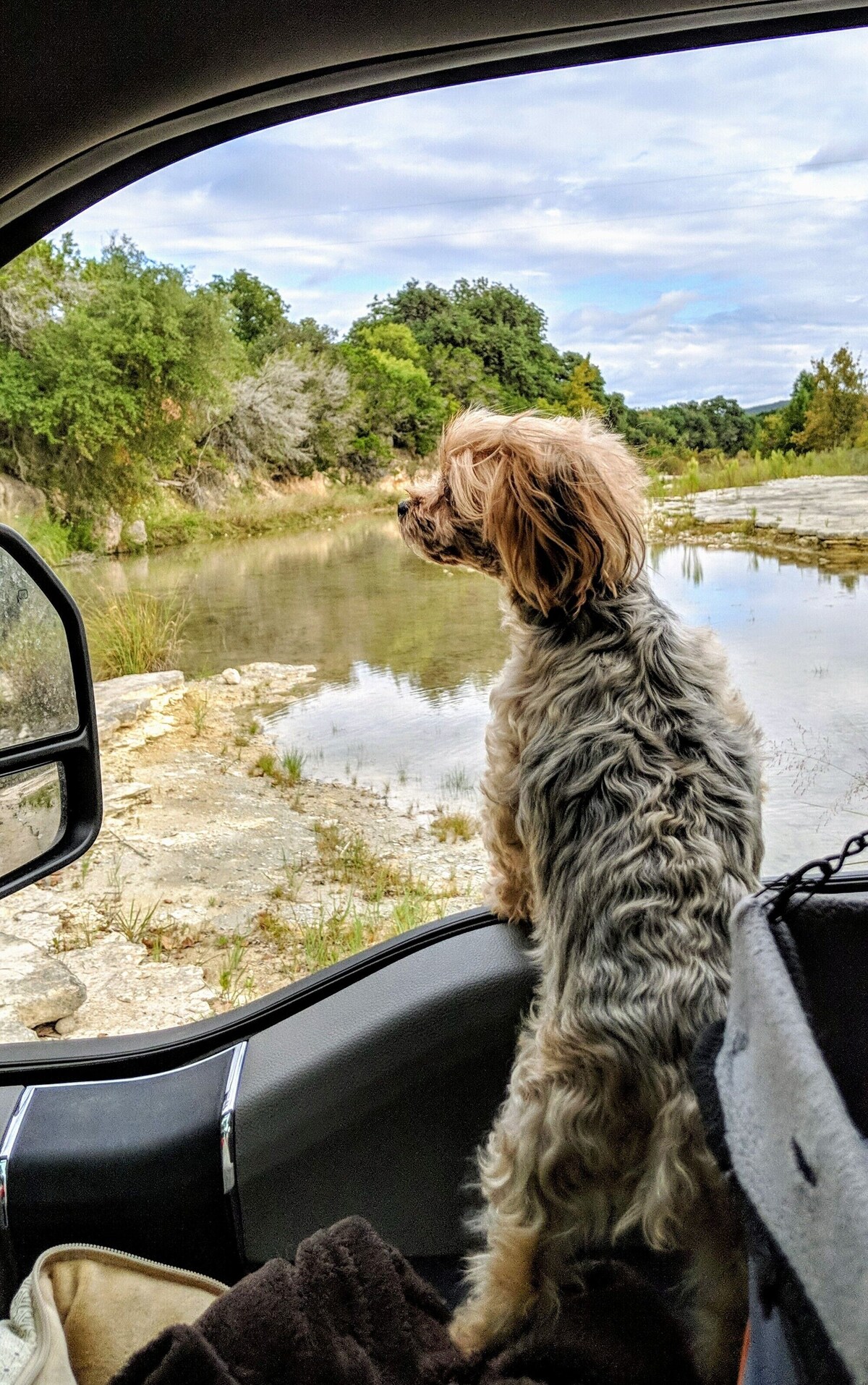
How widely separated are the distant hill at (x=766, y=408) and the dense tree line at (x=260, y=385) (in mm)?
12

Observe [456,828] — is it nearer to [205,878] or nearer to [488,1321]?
[205,878]

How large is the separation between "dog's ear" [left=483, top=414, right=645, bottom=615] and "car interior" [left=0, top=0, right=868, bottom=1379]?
1.80ft

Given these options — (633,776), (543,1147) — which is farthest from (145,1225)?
(633,776)

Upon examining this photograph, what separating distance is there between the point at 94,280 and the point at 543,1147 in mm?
1592

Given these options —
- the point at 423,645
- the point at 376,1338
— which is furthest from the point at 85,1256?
the point at 423,645

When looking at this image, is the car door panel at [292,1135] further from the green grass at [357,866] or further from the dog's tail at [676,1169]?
the dog's tail at [676,1169]

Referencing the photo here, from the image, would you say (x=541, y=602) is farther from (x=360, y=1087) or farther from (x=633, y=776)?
(x=360, y=1087)

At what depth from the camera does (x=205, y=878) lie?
1.89 metres

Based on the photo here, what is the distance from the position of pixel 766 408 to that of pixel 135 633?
4.30 feet

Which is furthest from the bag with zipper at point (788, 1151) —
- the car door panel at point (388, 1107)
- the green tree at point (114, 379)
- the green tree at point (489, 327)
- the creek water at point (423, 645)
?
the green tree at point (114, 379)

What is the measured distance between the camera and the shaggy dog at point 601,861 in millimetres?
1169

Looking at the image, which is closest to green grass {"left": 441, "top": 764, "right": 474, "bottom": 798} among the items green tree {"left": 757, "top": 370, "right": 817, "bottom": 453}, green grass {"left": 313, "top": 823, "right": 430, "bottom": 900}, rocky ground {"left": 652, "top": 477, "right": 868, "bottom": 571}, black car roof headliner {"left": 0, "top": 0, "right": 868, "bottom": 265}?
green grass {"left": 313, "top": 823, "right": 430, "bottom": 900}

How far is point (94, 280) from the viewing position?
5.56 feet

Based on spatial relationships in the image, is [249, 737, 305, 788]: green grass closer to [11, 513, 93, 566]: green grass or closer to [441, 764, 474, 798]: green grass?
[441, 764, 474, 798]: green grass
